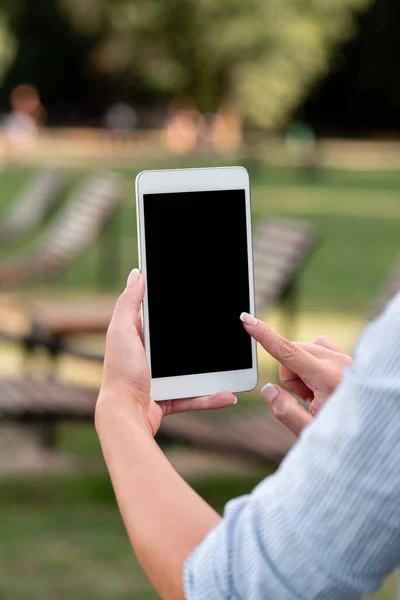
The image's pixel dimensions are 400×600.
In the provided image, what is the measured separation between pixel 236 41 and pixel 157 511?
49.4 m

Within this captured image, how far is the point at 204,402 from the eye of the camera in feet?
5.47

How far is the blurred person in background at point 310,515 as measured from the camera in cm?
105

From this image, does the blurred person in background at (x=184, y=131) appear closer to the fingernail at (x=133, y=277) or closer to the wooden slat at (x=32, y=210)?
the wooden slat at (x=32, y=210)

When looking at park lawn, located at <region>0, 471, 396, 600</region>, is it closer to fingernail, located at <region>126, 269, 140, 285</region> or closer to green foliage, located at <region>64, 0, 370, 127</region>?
fingernail, located at <region>126, 269, 140, 285</region>

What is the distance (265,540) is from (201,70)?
51.6 m

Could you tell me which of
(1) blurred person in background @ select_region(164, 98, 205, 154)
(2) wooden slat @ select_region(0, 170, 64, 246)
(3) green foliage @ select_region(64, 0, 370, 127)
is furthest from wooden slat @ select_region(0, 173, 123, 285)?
(3) green foliage @ select_region(64, 0, 370, 127)

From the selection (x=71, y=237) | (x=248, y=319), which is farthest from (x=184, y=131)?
(x=248, y=319)

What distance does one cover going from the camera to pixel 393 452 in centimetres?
104

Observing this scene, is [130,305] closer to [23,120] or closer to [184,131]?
[23,120]

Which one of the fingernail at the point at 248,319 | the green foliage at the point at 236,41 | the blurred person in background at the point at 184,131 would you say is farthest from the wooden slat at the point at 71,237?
the green foliage at the point at 236,41

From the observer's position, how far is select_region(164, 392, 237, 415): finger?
165 centimetres

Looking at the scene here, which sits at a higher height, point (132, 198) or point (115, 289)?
point (115, 289)

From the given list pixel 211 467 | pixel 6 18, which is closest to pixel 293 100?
pixel 6 18

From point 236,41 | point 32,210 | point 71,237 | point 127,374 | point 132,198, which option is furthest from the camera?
point 236,41
